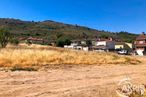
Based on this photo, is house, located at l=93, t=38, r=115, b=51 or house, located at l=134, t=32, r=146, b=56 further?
house, located at l=93, t=38, r=115, b=51

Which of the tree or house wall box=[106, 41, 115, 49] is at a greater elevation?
the tree

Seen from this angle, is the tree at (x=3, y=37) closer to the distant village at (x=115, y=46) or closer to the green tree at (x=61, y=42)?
the distant village at (x=115, y=46)

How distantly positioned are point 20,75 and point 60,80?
2.56 m

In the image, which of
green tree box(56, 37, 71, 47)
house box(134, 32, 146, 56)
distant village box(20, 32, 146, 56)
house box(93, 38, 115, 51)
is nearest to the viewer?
house box(134, 32, 146, 56)

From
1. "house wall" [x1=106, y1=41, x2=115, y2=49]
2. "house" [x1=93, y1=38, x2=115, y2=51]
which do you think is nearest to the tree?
"house" [x1=93, y1=38, x2=115, y2=51]

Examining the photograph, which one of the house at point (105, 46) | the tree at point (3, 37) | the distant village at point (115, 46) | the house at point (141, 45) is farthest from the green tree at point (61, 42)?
the tree at point (3, 37)

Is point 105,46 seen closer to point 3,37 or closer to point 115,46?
point 115,46

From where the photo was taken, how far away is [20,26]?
19075 cm

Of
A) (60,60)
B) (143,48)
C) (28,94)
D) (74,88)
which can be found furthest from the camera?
(143,48)

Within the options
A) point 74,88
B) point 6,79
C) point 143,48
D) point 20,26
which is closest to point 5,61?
point 6,79

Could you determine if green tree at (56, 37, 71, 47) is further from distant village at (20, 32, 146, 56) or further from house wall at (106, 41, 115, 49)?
house wall at (106, 41, 115, 49)

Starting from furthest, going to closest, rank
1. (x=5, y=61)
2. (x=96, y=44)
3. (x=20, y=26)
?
1. (x=20, y=26)
2. (x=96, y=44)
3. (x=5, y=61)

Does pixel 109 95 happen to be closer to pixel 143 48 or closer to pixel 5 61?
pixel 5 61

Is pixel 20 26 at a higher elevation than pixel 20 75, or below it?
higher
